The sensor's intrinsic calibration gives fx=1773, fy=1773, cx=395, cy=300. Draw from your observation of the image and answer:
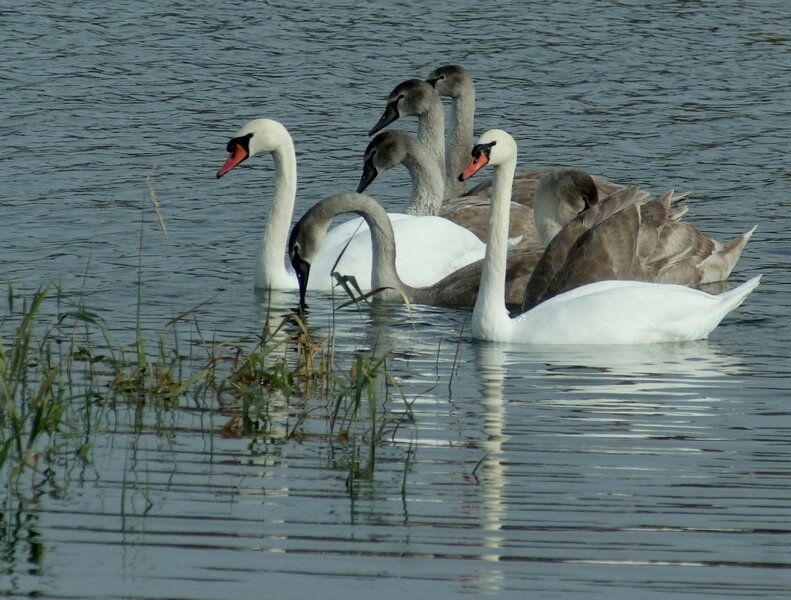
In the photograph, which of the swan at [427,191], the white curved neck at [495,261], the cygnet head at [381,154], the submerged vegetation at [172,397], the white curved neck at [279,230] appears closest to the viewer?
the submerged vegetation at [172,397]

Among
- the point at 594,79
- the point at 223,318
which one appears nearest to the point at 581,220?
the point at 223,318

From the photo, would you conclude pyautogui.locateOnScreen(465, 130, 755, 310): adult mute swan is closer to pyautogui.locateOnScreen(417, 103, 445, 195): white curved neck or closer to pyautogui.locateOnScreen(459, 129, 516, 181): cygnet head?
pyautogui.locateOnScreen(459, 129, 516, 181): cygnet head

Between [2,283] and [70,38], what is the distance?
917 centimetres

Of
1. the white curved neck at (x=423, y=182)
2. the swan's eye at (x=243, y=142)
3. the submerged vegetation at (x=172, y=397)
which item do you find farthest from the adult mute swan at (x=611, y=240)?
the submerged vegetation at (x=172, y=397)

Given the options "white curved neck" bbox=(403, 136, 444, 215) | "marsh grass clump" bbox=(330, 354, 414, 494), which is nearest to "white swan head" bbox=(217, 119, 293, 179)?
"white curved neck" bbox=(403, 136, 444, 215)

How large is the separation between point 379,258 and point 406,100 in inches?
164

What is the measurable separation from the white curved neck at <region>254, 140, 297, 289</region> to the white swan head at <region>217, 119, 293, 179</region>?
6 cm

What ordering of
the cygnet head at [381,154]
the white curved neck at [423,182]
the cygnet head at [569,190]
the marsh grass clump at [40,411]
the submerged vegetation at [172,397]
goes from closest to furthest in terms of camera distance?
the marsh grass clump at [40,411] < the submerged vegetation at [172,397] < the cygnet head at [569,190] < the cygnet head at [381,154] < the white curved neck at [423,182]

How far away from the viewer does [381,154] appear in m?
14.0

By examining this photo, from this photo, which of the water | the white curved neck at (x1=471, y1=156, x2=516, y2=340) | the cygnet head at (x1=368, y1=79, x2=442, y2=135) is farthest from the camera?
the cygnet head at (x1=368, y1=79, x2=442, y2=135)

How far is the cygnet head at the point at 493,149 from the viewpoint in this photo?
10.2 m

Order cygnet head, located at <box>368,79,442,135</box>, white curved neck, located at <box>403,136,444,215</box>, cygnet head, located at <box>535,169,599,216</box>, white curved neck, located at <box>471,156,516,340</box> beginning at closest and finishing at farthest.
A: white curved neck, located at <box>471,156,516,340</box>
cygnet head, located at <box>535,169,599,216</box>
white curved neck, located at <box>403,136,444,215</box>
cygnet head, located at <box>368,79,442,135</box>

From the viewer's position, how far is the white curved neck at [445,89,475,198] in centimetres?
1650

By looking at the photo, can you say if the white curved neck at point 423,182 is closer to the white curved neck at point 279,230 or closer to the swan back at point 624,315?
the white curved neck at point 279,230
